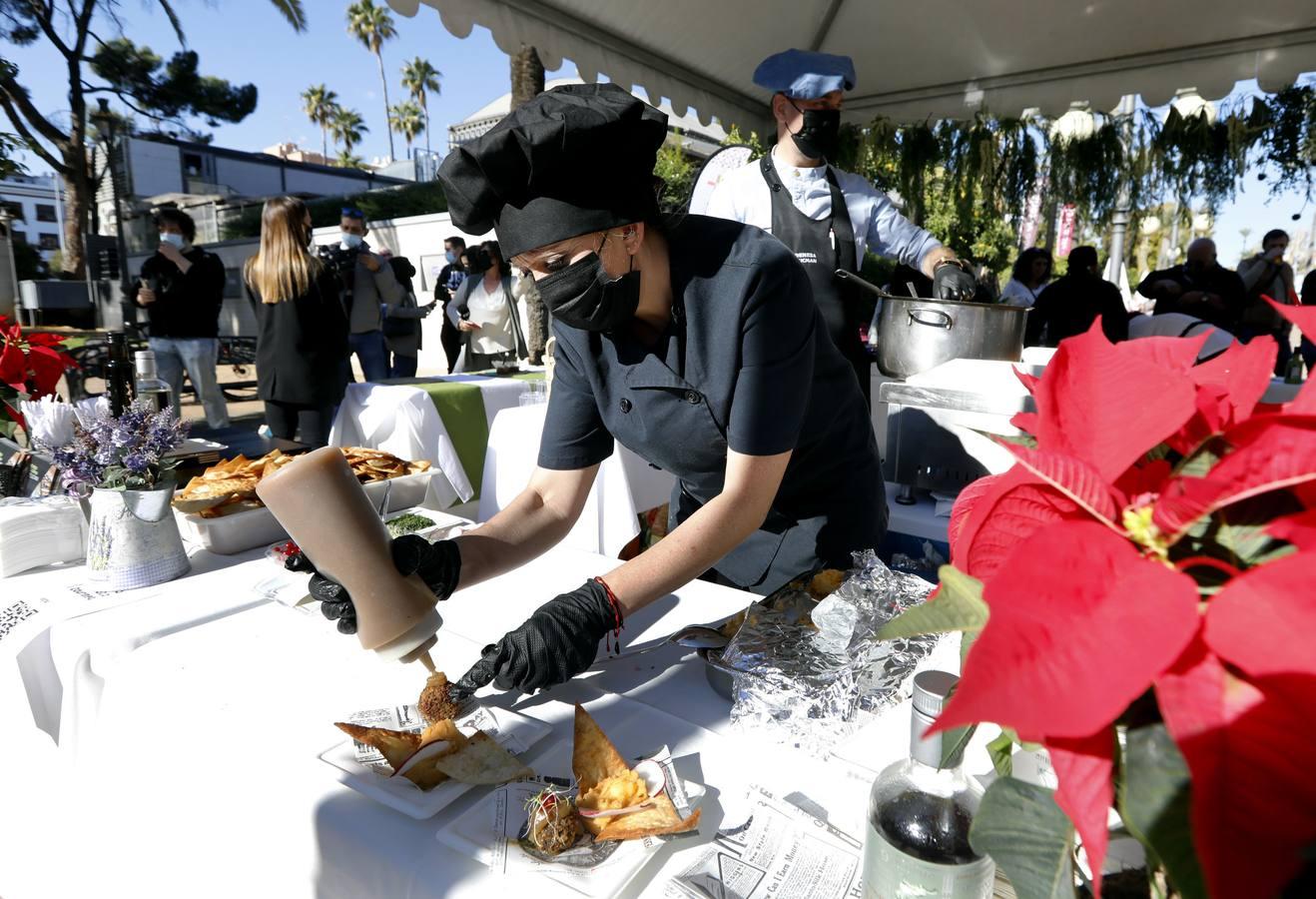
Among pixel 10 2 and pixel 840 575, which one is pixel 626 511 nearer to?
pixel 840 575

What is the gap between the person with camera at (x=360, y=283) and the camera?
17.9 feet

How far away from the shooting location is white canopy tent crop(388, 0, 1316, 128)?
426 centimetres

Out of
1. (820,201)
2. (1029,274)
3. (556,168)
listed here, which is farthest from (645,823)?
(1029,274)

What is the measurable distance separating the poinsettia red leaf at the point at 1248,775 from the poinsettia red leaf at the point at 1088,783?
0.14ft

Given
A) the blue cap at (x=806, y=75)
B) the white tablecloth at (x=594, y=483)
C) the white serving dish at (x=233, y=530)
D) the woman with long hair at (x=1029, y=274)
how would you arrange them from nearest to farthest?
Result: the white serving dish at (x=233, y=530) < the white tablecloth at (x=594, y=483) < the blue cap at (x=806, y=75) < the woman with long hair at (x=1029, y=274)

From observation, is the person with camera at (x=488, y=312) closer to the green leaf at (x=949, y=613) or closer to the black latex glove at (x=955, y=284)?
the black latex glove at (x=955, y=284)

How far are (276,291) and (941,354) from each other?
309cm

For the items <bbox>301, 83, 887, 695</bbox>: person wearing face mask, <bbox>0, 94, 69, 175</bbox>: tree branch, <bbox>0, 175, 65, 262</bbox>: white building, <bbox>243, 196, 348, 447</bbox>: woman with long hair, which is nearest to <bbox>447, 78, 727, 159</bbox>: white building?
<bbox>0, 94, 69, 175</bbox>: tree branch

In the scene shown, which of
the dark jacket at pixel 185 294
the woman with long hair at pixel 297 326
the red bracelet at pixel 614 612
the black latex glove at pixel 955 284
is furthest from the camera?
the dark jacket at pixel 185 294

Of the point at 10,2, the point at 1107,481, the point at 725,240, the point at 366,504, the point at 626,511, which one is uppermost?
the point at 10,2

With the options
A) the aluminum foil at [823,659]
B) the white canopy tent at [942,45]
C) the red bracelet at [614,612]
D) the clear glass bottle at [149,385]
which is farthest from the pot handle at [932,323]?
the white canopy tent at [942,45]

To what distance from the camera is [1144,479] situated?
43 cm

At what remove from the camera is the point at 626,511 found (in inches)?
106

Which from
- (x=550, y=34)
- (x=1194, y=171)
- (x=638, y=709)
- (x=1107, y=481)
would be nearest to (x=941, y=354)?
(x=638, y=709)
